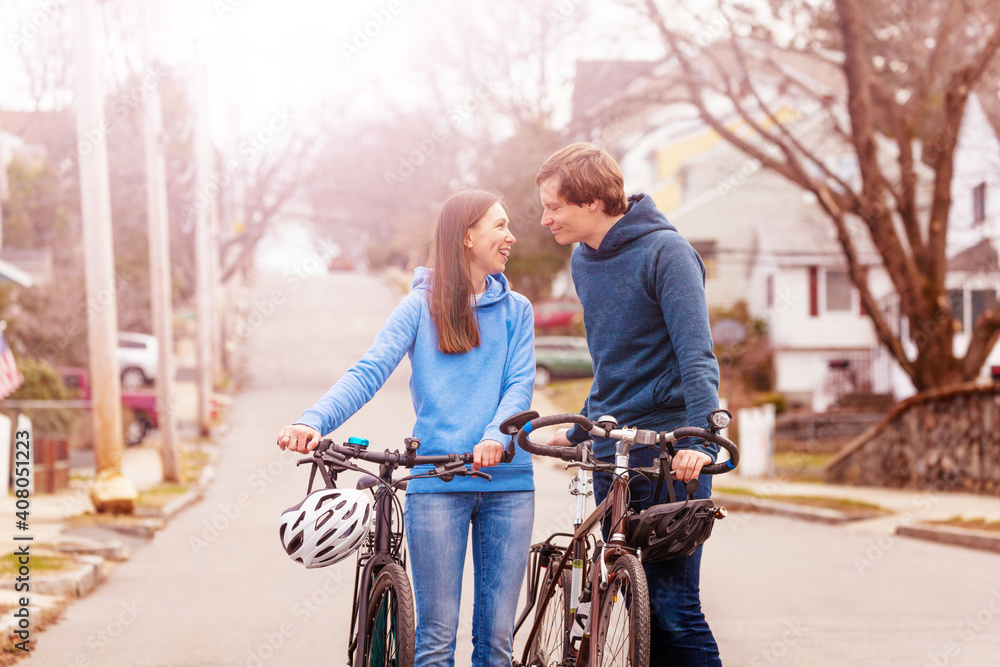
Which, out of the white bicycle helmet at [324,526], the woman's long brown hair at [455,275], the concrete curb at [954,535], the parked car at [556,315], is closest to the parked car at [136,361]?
the parked car at [556,315]

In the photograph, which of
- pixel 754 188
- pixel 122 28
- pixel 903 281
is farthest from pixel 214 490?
pixel 754 188

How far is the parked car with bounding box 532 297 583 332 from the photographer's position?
4325cm

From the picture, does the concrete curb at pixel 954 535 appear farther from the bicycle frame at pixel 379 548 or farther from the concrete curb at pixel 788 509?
the bicycle frame at pixel 379 548

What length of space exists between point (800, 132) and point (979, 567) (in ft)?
117

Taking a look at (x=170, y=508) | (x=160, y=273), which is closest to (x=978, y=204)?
(x=160, y=273)

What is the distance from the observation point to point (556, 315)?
4369 centimetres

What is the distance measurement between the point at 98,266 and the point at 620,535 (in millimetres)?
10484

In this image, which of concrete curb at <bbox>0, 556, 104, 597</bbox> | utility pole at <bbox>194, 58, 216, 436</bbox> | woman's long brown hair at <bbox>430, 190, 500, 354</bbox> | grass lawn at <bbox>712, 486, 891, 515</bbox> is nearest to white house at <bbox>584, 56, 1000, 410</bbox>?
utility pole at <bbox>194, 58, 216, 436</bbox>

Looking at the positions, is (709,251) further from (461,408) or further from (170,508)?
(461,408)

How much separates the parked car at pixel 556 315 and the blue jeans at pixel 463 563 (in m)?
38.4

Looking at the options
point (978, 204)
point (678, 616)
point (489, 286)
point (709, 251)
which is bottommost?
point (678, 616)

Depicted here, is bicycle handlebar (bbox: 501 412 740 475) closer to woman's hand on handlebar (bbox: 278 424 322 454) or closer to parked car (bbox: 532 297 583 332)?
woman's hand on handlebar (bbox: 278 424 322 454)

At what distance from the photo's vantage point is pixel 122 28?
2117cm

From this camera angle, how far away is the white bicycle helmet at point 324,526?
12.3 feet
